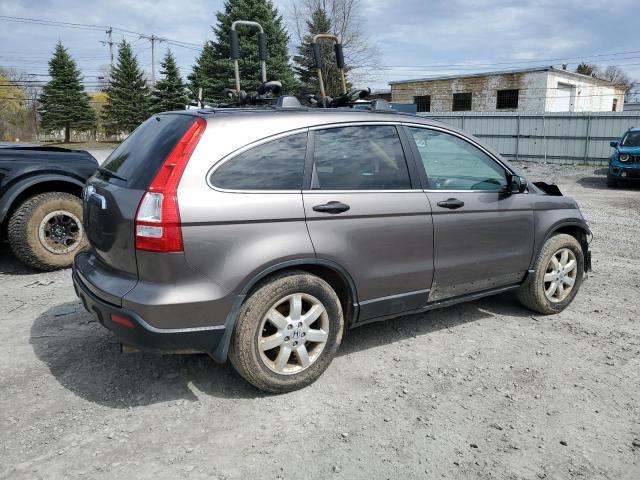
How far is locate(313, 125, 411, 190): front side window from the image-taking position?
3143mm

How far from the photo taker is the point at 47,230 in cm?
539

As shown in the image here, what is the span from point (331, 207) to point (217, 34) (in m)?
32.2

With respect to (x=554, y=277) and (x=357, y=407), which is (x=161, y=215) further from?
(x=554, y=277)

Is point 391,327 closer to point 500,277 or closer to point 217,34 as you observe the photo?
point 500,277

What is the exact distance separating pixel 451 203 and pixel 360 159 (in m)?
0.78

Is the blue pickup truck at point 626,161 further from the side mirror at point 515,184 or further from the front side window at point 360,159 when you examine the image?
the front side window at point 360,159

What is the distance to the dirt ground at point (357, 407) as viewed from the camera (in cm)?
247

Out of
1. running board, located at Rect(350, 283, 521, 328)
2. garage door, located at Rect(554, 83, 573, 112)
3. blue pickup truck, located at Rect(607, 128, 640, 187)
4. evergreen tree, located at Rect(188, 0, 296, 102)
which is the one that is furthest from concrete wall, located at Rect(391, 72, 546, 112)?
running board, located at Rect(350, 283, 521, 328)

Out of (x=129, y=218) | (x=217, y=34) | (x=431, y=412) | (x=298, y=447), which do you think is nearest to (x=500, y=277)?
(x=431, y=412)

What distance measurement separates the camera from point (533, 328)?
13.8 ft

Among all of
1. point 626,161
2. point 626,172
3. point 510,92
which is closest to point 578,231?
point 626,172

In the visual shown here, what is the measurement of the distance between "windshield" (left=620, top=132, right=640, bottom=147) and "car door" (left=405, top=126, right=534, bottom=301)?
1386cm

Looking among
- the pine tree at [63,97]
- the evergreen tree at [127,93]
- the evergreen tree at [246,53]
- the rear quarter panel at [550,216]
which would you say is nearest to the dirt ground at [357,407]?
the rear quarter panel at [550,216]

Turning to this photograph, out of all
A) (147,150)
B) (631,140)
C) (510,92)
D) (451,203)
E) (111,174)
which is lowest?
(451,203)
